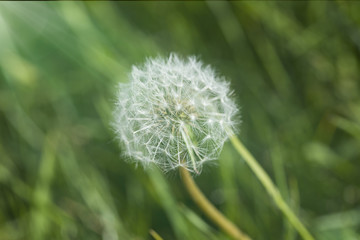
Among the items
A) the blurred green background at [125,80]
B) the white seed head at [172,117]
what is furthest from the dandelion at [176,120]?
the blurred green background at [125,80]

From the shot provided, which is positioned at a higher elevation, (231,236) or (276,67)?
(276,67)

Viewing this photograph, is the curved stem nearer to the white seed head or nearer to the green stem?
the white seed head

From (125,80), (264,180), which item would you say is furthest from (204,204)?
(125,80)

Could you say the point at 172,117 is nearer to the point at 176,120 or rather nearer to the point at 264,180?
the point at 176,120

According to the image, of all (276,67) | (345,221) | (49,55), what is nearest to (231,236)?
(345,221)

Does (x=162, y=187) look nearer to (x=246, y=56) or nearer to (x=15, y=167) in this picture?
(x=15, y=167)

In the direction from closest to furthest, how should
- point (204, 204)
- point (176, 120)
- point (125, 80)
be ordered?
1. point (176, 120)
2. point (204, 204)
3. point (125, 80)

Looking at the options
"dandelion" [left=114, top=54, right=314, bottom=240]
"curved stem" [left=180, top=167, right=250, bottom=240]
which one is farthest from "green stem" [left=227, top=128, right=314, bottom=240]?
"curved stem" [left=180, top=167, right=250, bottom=240]
